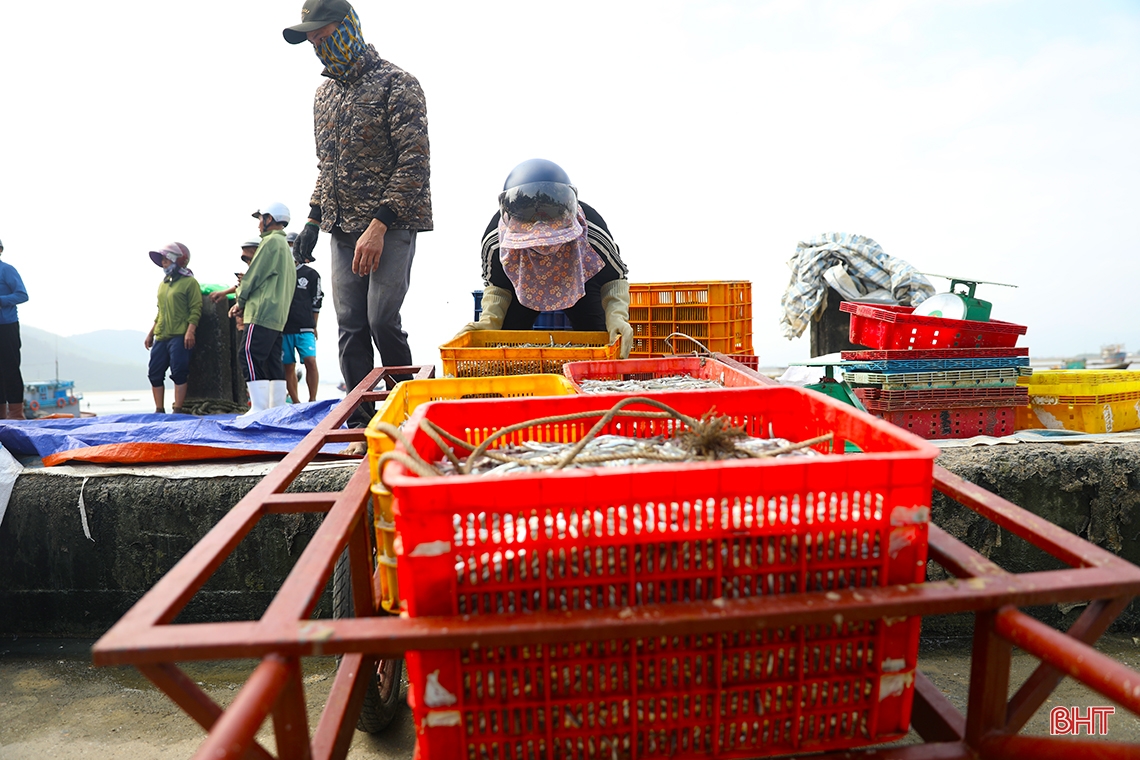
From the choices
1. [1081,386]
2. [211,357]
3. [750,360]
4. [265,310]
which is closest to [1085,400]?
[1081,386]

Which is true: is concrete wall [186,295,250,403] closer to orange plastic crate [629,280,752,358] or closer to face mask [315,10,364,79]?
face mask [315,10,364,79]

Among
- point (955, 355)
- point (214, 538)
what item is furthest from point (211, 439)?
point (955, 355)

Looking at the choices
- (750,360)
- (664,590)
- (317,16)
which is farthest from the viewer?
(750,360)

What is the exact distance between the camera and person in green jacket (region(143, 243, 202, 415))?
7.60 meters

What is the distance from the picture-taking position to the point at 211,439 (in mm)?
3729

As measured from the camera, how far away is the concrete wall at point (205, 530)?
306cm

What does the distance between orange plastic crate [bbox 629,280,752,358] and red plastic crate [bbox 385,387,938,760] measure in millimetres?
3344

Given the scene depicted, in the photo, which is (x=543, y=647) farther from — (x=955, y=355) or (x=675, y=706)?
(x=955, y=355)

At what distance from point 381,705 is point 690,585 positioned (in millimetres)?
1586

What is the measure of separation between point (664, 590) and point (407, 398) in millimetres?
1492

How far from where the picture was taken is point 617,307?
13.1 ft

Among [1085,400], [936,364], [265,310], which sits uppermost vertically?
[265,310]

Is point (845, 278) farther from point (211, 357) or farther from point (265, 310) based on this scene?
point (211, 357)

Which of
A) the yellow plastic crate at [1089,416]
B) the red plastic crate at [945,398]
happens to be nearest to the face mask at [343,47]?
the red plastic crate at [945,398]
